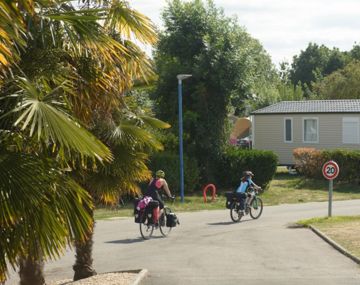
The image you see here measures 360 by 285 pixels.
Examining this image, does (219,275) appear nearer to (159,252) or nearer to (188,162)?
(159,252)

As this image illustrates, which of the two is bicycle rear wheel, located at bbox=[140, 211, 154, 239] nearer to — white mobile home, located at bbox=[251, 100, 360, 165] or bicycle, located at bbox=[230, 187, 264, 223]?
bicycle, located at bbox=[230, 187, 264, 223]

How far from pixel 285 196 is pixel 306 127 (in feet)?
34.0

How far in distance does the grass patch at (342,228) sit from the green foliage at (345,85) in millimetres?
42735

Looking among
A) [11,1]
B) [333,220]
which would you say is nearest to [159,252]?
[333,220]

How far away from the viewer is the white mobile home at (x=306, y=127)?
38.7 metres

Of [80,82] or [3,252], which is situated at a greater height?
[80,82]

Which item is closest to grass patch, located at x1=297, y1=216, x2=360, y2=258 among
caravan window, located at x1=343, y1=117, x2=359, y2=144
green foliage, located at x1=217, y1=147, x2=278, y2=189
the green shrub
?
green foliage, located at x1=217, y1=147, x2=278, y2=189

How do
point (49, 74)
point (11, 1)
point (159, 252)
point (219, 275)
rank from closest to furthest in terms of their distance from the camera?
point (11, 1)
point (49, 74)
point (219, 275)
point (159, 252)

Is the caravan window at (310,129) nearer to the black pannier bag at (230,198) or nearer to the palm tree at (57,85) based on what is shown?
the black pannier bag at (230,198)

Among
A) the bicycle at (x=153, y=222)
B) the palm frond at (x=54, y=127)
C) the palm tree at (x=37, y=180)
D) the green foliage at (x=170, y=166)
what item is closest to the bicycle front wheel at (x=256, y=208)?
the bicycle at (x=153, y=222)

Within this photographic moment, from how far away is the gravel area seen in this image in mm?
11852

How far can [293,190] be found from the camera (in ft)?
106

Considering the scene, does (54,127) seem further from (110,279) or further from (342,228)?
(342,228)

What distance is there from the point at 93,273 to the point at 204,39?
816 inches
